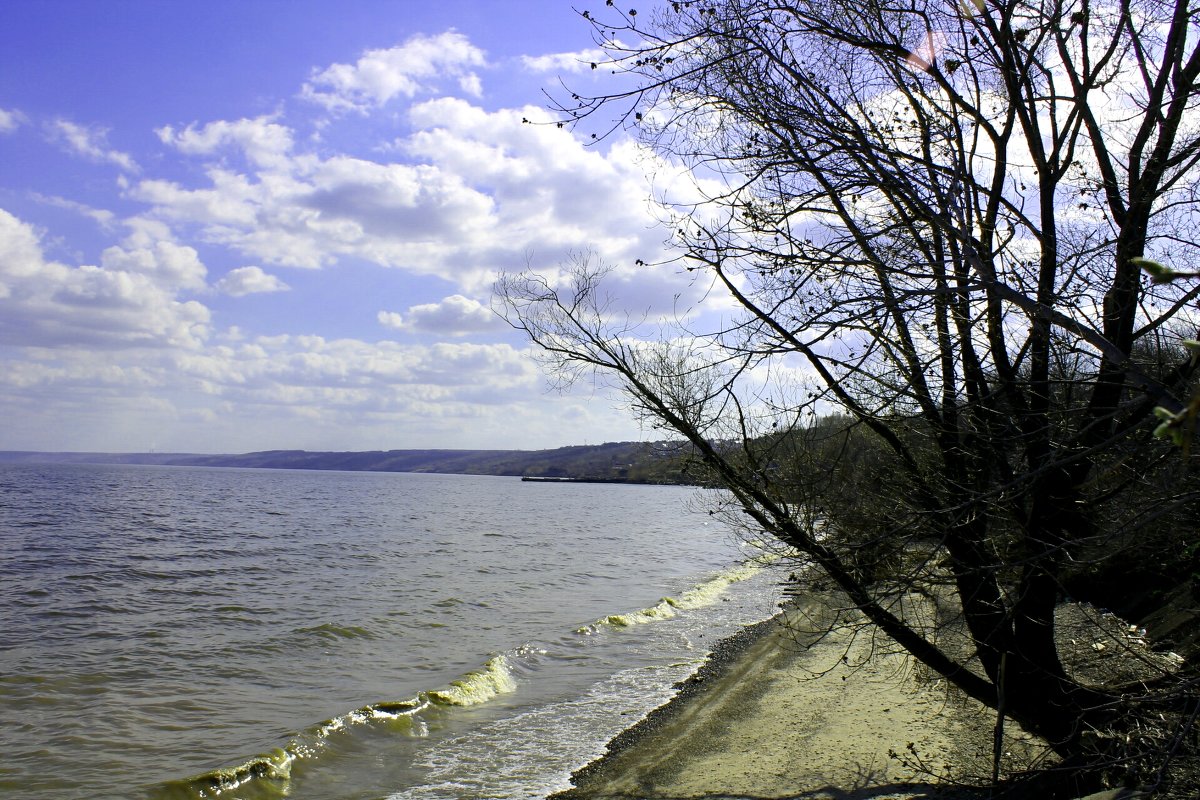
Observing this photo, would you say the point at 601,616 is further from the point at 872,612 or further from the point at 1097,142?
the point at 1097,142

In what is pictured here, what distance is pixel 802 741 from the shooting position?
10297 millimetres

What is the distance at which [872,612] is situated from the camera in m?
6.46

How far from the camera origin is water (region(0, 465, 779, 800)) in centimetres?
991

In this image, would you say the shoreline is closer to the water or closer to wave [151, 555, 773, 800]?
the water

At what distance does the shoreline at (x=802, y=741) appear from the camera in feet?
27.5

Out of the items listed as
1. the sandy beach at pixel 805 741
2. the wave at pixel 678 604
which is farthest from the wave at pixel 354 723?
the sandy beach at pixel 805 741

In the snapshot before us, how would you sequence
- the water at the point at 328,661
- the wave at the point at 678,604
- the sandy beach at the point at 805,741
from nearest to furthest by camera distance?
1. the sandy beach at the point at 805,741
2. the water at the point at 328,661
3. the wave at the point at 678,604

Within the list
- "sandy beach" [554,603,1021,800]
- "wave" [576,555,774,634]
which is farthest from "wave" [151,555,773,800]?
"sandy beach" [554,603,1021,800]

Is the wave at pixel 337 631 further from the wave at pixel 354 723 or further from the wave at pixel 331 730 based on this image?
the wave at pixel 331 730

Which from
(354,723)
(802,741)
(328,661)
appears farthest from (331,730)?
(802,741)

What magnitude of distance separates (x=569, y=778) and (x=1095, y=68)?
28.7 ft

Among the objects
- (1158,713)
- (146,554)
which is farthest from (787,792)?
(146,554)

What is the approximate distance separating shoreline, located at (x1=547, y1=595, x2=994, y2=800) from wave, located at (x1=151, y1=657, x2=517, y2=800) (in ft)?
10.3

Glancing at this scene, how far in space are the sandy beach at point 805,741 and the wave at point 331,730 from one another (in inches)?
126
